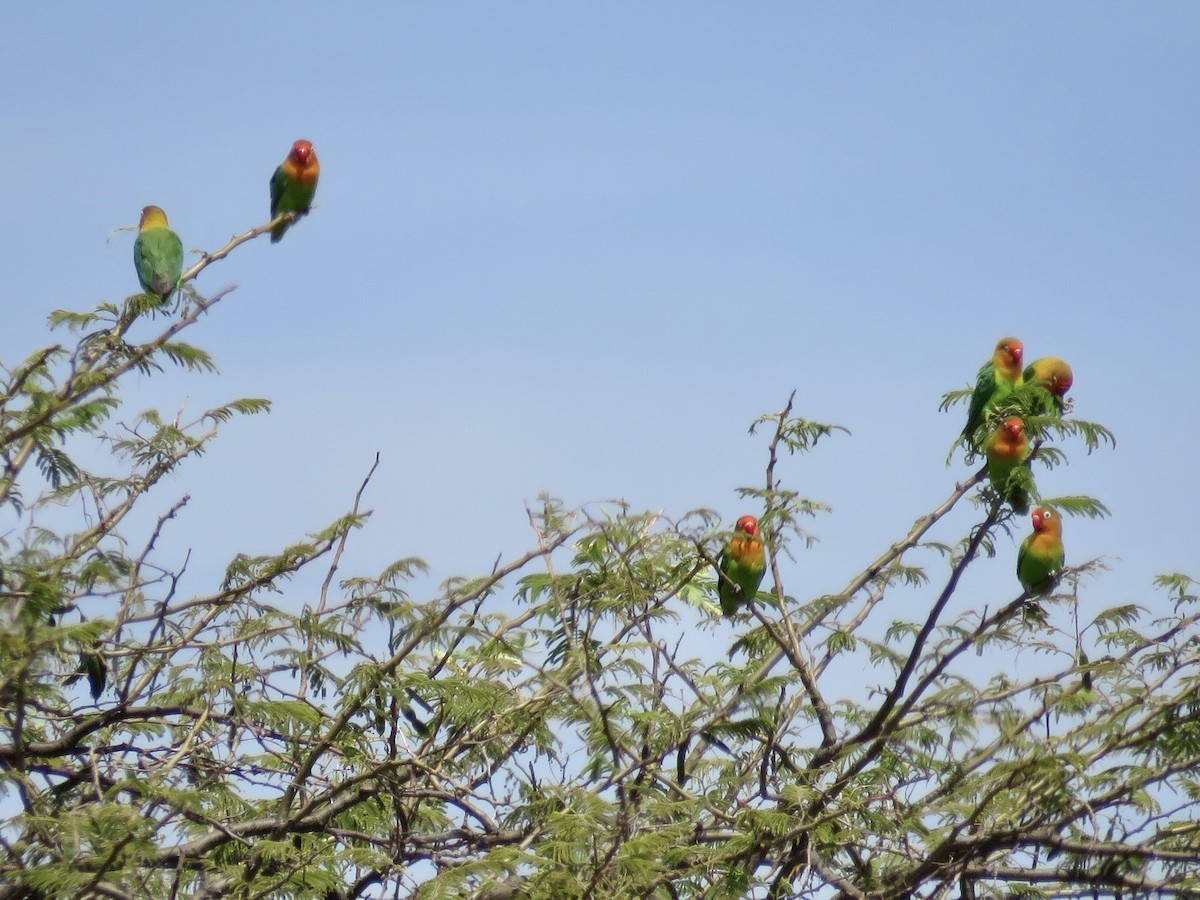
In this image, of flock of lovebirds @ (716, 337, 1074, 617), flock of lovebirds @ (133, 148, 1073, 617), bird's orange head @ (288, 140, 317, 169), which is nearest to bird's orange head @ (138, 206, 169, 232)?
bird's orange head @ (288, 140, 317, 169)

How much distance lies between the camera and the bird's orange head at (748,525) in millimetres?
6594

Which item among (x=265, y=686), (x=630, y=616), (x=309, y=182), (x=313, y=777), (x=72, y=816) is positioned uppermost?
(x=309, y=182)

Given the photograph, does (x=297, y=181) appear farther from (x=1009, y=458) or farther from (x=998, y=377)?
(x=1009, y=458)

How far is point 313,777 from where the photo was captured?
5.57 metres

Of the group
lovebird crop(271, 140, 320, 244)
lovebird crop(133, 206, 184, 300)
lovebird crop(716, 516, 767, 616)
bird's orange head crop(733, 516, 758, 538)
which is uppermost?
lovebird crop(271, 140, 320, 244)

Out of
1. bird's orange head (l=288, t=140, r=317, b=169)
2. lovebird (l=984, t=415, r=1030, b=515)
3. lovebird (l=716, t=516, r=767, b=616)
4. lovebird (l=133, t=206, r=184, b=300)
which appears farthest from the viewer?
bird's orange head (l=288, t=140, r=317, b=169)

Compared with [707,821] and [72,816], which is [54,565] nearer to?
[72,816]

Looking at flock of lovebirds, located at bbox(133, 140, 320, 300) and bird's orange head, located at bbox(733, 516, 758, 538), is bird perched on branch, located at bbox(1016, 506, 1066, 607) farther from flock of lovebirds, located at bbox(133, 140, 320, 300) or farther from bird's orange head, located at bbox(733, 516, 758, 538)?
flock of lovebirds, located at bbox(133, 140, 320, 300)

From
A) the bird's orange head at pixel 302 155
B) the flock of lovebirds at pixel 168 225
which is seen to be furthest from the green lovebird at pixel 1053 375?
the bird's orange head at pixel 302 155

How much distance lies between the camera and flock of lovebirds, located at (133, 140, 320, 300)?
8.05 meters

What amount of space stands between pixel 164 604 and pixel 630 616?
2.02m

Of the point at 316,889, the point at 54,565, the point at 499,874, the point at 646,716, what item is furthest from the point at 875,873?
the point at 54,565

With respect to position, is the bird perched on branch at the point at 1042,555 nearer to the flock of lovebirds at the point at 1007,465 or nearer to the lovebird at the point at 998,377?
the flock of lovebirds at the point at 1007,465

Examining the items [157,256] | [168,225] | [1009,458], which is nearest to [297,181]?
[168,225]
